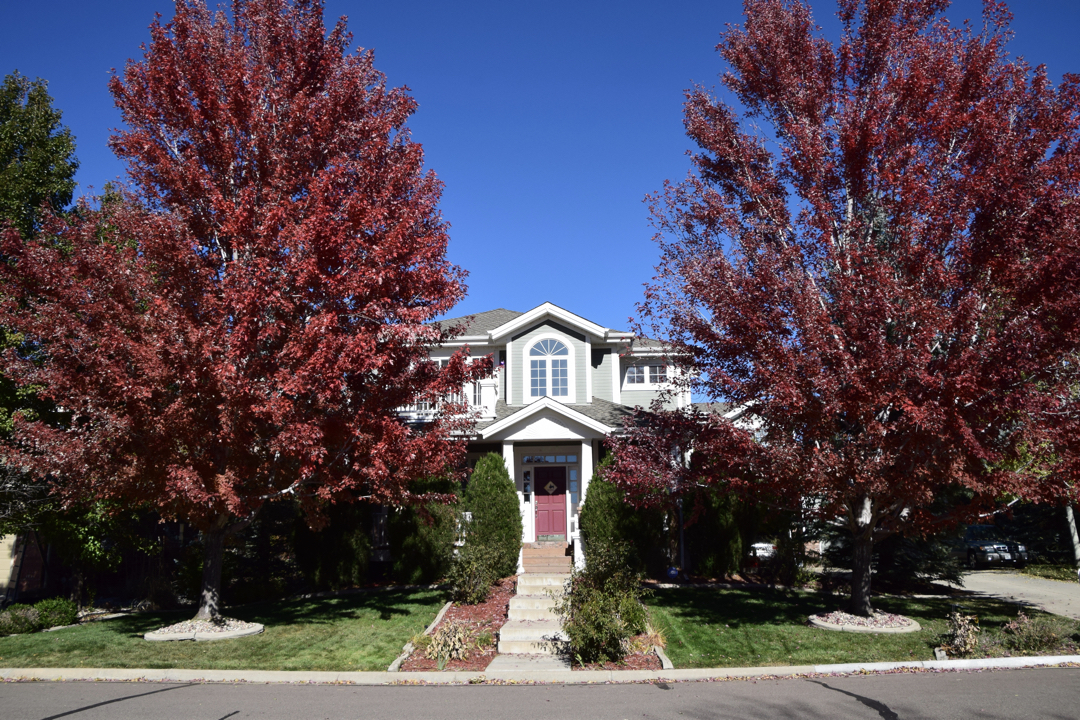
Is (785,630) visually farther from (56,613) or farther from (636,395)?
(56,613)

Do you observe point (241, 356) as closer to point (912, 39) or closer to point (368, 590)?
point (368, 590)

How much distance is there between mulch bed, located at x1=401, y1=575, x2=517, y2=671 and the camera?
34.4 ft

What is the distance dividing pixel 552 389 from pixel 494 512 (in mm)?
5179

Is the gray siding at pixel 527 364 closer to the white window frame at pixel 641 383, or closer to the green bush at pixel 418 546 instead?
A: the white window frame at pixel 641 383

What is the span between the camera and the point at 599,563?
42.3 ft

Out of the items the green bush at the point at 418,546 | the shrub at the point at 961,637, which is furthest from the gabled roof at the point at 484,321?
the shrub at the point at 961,637

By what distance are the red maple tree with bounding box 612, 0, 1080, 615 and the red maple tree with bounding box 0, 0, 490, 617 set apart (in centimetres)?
484

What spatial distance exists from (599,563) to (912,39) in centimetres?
1107

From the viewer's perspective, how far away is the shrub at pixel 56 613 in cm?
1402

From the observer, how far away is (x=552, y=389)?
68.8 feet

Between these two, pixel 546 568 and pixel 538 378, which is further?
pixel 538 378

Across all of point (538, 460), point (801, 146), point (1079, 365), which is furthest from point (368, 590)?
point (1079, 365)

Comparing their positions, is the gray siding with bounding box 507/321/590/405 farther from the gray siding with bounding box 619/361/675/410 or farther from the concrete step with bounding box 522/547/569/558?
the concrete step with bounding box 522/547/569/558

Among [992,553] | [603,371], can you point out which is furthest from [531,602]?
[992,553]
